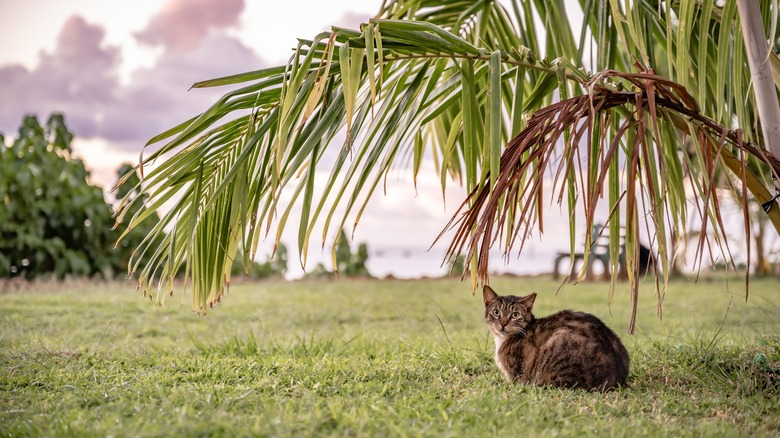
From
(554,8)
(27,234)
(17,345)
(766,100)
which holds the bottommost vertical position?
(17,345)

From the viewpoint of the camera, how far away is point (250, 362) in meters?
3.66

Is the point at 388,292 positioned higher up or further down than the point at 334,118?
further down

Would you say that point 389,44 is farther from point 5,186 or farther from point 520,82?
point 5,186

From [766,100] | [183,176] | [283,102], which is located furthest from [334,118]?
[766,100]

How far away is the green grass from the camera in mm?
2502

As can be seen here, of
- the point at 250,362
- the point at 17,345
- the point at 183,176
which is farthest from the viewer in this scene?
the point at 17,345

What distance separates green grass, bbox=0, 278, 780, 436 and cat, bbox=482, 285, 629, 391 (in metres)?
0.09

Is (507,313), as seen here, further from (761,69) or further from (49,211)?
(49,211)

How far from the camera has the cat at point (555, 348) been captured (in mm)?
3107

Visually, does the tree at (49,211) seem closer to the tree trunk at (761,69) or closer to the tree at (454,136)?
the tree at (454,136)

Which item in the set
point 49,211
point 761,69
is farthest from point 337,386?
point 49,211

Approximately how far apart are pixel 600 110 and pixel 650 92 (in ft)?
1.04

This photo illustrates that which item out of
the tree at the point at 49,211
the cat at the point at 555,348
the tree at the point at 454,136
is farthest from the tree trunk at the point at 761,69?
the tree at the point at 49,211

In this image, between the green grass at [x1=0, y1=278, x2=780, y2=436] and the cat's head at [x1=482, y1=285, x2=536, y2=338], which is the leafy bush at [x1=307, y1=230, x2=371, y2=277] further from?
the cat's head at [x1=482, y1=285, x2=536, y2=338]
